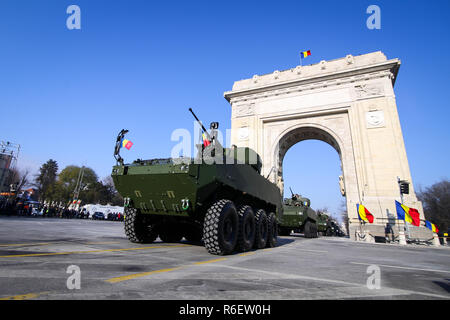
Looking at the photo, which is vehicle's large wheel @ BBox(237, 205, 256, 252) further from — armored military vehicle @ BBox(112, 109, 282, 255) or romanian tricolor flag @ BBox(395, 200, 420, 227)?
romanian tricolor flag @ BBox(395, 200, 420, 227)

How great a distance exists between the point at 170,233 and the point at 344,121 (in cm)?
2109

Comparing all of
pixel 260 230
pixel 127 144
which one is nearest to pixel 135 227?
pixel 127 144

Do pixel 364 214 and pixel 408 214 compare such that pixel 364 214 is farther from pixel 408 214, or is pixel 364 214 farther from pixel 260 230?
pixel 260 230

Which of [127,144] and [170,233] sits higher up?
[127,144]

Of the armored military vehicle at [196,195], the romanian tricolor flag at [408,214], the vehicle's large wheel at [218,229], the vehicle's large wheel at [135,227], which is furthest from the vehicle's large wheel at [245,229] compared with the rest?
the romanian tricolor flag at [408,214]

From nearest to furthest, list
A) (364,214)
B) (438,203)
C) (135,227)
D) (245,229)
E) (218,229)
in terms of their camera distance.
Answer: (218,229) < (135,227) < (245,229) < (364,214) < (438,203)

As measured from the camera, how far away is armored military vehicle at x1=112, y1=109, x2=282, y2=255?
5.00m

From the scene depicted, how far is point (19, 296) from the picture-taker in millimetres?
1678

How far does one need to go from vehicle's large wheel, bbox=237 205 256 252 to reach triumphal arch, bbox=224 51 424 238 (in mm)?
11506

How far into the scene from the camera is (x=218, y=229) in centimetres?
493

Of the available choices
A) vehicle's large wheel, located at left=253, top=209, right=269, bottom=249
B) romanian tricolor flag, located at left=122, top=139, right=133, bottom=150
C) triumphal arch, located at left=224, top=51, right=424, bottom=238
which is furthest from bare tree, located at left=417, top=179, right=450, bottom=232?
romanian tricolor flag, located at left=122, top=139, right=133, bottom=150

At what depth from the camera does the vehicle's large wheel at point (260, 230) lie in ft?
23.4

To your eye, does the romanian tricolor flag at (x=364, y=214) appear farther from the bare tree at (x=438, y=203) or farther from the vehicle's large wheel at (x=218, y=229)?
the bare tree at (x=438, y=203)
